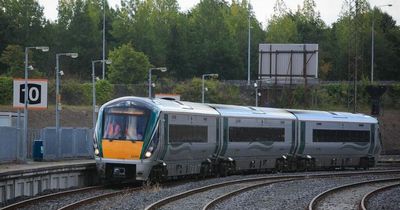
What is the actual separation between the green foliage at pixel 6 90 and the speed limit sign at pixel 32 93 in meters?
46.1

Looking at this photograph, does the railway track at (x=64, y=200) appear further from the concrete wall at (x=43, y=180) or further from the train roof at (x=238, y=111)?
the train roof at (x=238, y=111)

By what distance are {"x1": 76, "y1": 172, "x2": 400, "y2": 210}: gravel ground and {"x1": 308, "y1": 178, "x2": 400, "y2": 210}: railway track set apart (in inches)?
13.4

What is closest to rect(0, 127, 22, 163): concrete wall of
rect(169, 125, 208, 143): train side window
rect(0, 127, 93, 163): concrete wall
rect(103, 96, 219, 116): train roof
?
rect(0, 127, 93, 163): concrete wall

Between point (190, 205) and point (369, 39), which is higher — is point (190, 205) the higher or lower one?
the lower one

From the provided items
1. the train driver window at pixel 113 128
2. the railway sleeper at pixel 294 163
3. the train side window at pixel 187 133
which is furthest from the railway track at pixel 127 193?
the railway sleeper at pixel 294 163

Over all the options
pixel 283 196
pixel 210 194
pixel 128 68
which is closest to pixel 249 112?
pixel 210 194

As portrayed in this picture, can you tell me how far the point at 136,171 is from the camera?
28.2 meters

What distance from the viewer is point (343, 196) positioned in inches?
1054

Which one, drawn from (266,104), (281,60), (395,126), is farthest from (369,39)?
(281,60)

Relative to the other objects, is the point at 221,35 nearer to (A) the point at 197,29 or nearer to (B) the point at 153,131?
(A) the point at 197,29

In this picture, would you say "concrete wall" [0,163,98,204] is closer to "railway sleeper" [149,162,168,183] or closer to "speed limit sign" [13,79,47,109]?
"railway sleeper" [149,162,168,183]

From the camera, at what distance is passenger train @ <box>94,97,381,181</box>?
2853 centimetres

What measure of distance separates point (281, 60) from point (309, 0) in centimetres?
7699

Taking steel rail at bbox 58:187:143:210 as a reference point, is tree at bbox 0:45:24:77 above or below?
above
